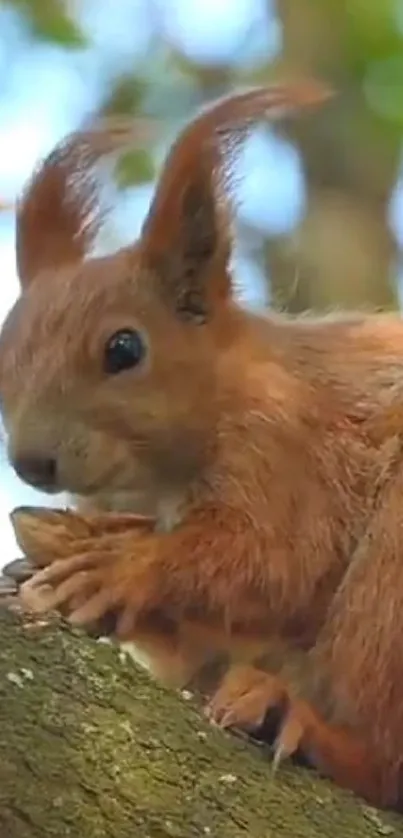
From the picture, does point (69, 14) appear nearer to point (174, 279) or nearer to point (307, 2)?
point (307, 2)

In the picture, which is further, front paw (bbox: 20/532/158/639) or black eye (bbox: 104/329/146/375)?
black eye (bbox: 104/329/146/375)

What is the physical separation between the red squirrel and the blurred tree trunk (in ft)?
2.55

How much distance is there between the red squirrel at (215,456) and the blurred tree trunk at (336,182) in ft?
2.55

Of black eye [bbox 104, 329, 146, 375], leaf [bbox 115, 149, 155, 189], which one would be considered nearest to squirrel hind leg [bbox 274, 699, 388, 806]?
black eye [bbox 104, 329, 146, 375]

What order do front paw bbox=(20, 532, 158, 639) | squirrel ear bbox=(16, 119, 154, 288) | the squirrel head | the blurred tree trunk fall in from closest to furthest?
front paw bbox=(20, 532, 158, 639) < the squirrel head < squirrel ear bbox=(16, 119, 154, 288) < the blurred tree trunk

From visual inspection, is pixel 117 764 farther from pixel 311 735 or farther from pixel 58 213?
pixel 58 213

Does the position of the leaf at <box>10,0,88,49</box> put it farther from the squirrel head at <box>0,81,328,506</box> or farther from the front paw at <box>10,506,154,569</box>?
the front paw at <box>10,506,154,569</box>

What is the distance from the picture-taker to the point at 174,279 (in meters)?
2.22

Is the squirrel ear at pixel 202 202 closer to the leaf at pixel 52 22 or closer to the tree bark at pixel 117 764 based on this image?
the tree bark at pixel 117 764

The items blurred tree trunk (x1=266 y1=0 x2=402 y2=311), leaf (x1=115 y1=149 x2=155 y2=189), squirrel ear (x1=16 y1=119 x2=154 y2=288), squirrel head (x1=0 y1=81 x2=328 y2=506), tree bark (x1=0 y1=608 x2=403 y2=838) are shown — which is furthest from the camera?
blurred tree trunk (x1=266 y1=0 x2=402 y2=311)

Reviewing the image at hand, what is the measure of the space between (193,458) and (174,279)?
22cm

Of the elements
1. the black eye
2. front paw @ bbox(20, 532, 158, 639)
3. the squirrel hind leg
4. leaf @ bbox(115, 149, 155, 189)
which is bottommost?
the squirrel hind leg

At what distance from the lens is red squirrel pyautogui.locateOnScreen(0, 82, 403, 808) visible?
6.53 ft

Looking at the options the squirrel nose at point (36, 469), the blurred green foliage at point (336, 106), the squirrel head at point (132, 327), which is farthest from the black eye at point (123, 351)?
the blurred green foliage at point (336, 106)
